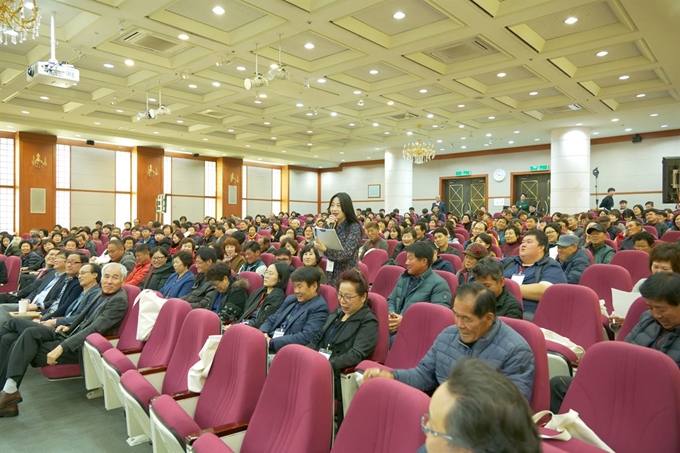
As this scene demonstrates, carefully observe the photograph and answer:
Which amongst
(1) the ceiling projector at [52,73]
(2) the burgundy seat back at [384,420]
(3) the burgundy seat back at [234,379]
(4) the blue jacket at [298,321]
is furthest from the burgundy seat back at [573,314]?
(1) the ceiling projector at [52,73]

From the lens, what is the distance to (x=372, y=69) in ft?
29.8

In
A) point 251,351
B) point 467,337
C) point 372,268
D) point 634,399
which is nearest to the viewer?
point 634,399

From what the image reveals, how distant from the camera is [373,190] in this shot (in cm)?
2319

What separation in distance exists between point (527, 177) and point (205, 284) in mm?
16858

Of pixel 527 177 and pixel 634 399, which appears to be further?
pixel 527 177

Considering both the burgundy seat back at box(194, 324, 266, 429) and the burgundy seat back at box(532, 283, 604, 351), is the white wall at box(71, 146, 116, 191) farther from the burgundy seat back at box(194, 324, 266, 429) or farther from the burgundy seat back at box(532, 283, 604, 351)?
the burgundy seat back at box(532, 283, 604, 351)

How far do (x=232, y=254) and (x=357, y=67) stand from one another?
15.5ft

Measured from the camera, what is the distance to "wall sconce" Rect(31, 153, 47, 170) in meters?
15.0

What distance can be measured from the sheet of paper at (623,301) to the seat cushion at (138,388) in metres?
3.13

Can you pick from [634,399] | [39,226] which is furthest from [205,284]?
Answer: [39,226]

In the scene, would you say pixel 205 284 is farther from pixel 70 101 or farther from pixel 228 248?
pixel 70 101

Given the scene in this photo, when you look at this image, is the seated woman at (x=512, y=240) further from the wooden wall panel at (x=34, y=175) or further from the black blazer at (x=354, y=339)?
the wooden wall panel at (x=34, y=175)

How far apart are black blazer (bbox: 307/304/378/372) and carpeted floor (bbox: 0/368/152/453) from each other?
1458 mm

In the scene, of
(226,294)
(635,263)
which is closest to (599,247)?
(635,263)
